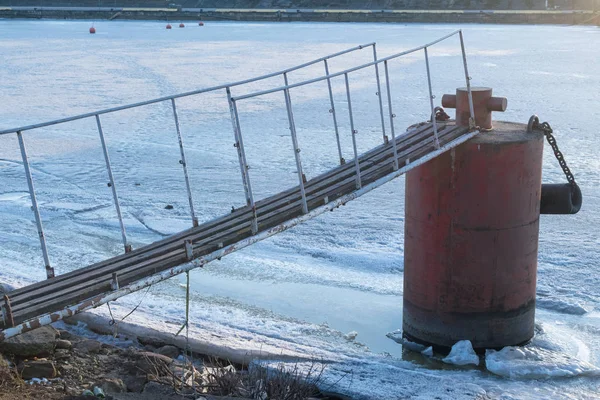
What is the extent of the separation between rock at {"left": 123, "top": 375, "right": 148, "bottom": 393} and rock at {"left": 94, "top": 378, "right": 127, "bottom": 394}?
0.18 feet

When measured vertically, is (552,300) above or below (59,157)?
below

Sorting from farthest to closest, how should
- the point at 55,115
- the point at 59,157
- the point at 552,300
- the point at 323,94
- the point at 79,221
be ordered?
the point at 323,94
the point at 55,115
the point at 59,157
the point at 79,221
the point at 552,300

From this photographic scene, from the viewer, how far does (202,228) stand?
453 centimetres

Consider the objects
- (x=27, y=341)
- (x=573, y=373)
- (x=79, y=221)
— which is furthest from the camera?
(x=79, y=221)

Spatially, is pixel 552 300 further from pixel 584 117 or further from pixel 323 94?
pixel 323 94

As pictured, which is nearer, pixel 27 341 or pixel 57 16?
pixel 27 341

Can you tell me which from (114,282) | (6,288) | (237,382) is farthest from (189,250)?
(6,288)

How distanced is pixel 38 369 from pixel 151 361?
0.58 meters

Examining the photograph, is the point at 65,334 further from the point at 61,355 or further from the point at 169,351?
the point at 169,351

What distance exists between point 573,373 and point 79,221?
182 inches

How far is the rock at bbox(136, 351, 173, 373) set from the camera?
438 cm

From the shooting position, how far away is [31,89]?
14766mm

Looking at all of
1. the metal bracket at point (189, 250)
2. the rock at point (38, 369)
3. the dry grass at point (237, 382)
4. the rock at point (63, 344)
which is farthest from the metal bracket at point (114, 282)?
the rock at point (63, 344)

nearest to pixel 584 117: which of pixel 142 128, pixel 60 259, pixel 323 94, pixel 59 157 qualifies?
pixel 323 94
